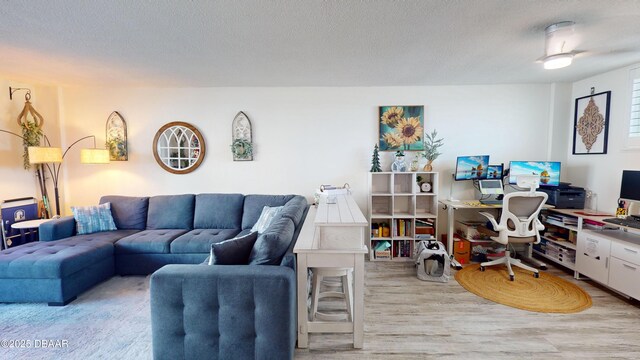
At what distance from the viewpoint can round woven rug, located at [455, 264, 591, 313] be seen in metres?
2.32

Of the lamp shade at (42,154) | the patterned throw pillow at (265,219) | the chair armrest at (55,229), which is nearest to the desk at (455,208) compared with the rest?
the patterned throw pillow at (265,219)

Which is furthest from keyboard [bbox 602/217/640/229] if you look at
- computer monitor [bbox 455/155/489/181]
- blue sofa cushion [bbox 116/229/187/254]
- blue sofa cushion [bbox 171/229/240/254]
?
blue sofa cushion [bbox 116/229/187/254]

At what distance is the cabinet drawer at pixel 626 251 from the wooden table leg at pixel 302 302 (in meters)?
2.93

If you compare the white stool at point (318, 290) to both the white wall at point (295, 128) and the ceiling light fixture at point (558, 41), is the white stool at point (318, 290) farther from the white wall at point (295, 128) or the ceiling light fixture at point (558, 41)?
the ceiling light fixture at point (558, 41)

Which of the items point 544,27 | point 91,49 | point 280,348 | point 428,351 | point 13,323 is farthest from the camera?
point 91,49

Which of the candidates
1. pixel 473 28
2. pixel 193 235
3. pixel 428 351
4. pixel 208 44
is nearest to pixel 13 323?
pixel 193 235

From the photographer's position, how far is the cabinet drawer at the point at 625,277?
223cm

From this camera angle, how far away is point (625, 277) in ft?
7.59

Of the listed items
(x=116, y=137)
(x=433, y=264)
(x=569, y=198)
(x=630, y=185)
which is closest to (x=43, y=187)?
(x=116, y=137)

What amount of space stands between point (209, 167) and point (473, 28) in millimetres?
3391

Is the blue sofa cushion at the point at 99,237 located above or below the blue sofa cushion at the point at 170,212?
below

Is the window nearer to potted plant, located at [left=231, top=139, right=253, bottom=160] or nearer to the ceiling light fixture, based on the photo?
the ceiling light fixture

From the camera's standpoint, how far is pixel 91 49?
228 cm

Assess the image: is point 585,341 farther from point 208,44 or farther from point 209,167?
point 209,167
